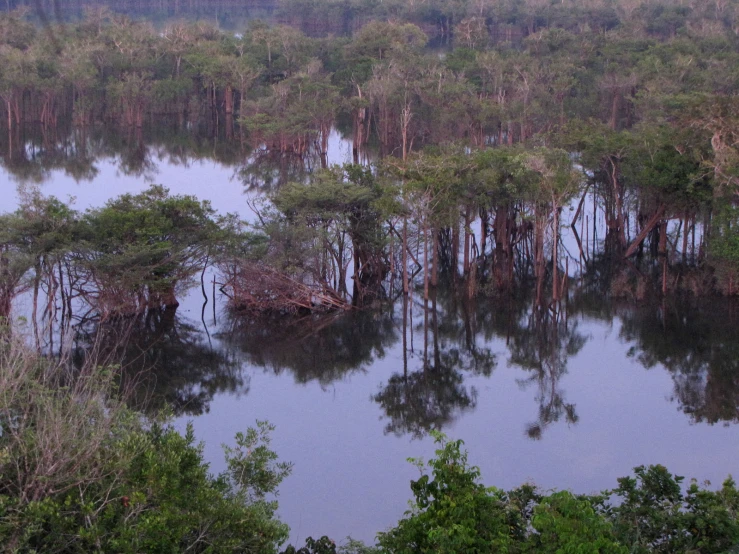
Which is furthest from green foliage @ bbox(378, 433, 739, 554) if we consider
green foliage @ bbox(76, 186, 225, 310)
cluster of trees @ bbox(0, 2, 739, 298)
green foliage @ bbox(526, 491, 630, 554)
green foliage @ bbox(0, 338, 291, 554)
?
green foliage @ bbox(76, 186, 225, 310)

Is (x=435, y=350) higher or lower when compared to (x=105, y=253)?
lower

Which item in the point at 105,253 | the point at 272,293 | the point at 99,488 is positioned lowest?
the point at 99,488

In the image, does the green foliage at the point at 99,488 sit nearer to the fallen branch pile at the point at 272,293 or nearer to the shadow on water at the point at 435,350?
the shadow on water at the point at 435,350

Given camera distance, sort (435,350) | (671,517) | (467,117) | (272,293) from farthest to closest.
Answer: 1. (467,117)
2. (272,293)
3. (435,350)
4. (671,517)

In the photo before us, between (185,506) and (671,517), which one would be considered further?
(671,517)

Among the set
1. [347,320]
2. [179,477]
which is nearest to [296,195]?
[347,320]

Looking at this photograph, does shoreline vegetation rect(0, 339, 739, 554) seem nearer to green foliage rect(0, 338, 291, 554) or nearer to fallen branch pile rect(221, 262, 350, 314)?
green foliage rect(0, 338, 291, 554)

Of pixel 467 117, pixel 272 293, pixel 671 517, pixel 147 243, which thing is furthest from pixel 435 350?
pixel 467 117

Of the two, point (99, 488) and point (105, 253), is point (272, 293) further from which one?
point (99, 488)

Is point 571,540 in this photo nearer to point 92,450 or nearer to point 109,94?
point 92,450
